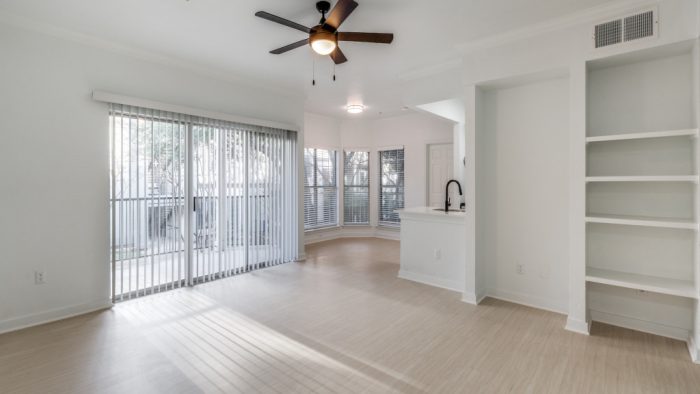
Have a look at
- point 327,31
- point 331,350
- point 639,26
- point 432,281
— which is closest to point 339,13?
point 327,31

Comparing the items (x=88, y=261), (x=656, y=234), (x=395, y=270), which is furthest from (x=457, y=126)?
(x=88, y=261)

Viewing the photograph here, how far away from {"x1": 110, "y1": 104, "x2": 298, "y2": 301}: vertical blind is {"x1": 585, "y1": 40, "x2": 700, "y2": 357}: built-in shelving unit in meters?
4.01

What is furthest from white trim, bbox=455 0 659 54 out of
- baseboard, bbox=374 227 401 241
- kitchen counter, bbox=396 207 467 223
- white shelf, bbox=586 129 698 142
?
baseboard, bbox=374 227 401 241

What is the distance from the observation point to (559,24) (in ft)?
9.75

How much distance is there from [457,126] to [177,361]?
5.00m

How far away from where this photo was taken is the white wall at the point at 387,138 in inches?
274

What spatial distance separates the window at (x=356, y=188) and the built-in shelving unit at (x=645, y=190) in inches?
205

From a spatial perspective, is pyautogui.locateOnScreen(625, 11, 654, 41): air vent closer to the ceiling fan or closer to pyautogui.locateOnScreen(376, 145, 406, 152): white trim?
the ceiling fan

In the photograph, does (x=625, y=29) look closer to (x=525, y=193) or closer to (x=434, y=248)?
(x=525, y=193)

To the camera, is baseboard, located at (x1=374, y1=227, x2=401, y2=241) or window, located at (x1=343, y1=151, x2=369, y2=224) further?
window, located at (x1=343, y1=151, x2=369, y2=224)

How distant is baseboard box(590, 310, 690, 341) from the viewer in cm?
276

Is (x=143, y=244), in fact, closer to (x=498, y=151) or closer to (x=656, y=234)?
(x=498, y=151)

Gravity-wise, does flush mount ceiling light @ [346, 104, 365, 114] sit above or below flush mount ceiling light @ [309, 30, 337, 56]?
above

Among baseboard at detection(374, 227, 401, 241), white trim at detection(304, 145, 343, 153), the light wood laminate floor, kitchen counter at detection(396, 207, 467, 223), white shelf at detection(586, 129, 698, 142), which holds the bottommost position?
the light wood laminate floor
